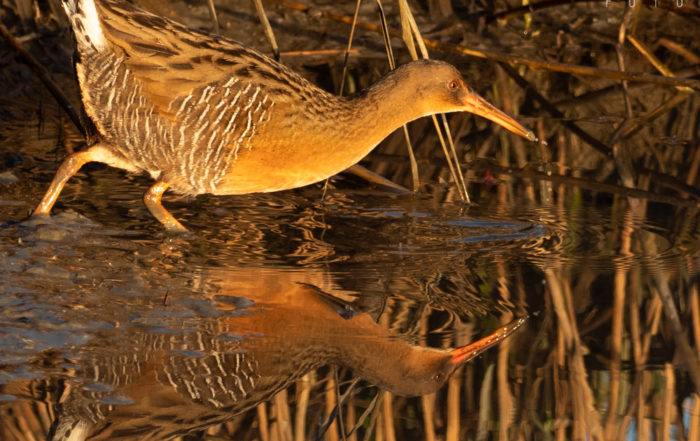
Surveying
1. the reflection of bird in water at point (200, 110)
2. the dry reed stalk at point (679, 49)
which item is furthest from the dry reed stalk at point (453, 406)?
the dry reed stalk at point (679, 49)

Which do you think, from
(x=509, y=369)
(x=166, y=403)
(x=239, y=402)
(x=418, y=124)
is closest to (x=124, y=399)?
(x=166, y=403)

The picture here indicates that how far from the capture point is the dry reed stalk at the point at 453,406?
11.0ft

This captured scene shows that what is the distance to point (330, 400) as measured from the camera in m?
3.52

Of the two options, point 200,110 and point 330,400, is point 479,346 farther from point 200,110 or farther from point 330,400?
point 200,110

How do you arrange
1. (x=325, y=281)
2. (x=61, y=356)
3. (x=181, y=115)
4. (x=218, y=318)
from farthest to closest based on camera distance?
(x=181, y=115) → (x=325, y=281) → (x=218, y=318) → (x=61, y=356)

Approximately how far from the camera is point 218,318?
159 inches

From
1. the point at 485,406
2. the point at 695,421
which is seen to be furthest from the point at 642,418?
the point at 485,406

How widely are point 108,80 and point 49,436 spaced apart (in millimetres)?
2205

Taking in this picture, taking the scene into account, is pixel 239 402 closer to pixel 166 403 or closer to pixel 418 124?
pixel 166 403

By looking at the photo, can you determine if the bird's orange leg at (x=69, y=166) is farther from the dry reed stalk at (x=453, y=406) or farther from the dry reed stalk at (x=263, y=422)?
the dry reed stalk at (x=453, y=406)

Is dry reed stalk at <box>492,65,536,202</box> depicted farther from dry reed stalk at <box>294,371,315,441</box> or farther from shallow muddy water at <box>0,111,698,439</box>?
dry reed stalk at <box>294,371,315,441</box>

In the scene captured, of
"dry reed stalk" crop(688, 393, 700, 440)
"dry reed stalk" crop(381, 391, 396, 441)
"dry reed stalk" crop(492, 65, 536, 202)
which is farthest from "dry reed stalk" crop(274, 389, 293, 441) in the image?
"dry reed stalk" crop(492, 65, 536, 202)

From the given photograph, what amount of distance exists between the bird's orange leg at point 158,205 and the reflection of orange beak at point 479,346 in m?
1.74

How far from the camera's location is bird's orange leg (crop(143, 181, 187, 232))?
5.15 meters
